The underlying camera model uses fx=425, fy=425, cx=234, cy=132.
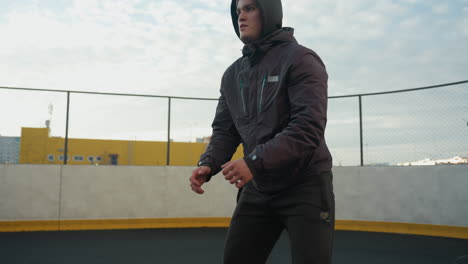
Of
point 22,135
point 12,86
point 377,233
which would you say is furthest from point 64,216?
point 377,233

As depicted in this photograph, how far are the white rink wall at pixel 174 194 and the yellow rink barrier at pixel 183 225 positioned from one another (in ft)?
0.33

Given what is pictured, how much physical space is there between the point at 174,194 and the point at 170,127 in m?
1.55

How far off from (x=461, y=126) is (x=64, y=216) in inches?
319

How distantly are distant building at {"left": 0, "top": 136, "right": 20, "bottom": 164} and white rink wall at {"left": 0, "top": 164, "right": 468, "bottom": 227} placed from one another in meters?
0.20

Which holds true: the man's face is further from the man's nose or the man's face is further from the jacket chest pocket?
the jacket chest pocket

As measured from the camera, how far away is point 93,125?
9.30 meters

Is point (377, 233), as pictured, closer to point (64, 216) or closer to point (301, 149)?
point (64, 216)

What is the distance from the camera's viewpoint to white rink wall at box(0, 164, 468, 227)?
8.41 metres

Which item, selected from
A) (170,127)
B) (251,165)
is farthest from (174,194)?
(251,165)

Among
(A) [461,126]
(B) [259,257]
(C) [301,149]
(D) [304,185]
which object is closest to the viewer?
(C) [301,149]

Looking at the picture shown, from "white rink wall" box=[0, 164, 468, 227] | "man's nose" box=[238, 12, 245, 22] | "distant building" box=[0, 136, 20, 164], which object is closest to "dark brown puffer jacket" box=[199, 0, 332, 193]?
"man's nose" box=[238, 12, 245, 22]

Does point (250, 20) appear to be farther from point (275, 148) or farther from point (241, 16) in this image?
point (275, 148)

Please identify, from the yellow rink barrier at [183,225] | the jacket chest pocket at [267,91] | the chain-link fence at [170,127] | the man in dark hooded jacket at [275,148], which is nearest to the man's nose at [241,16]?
the man in dark hooded jacket at [275,148]

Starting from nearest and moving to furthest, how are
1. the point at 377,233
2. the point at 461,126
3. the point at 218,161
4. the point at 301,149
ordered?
the point at 301,149 < the point at 218,161 < the point at 461,126 < the point at 377,233
